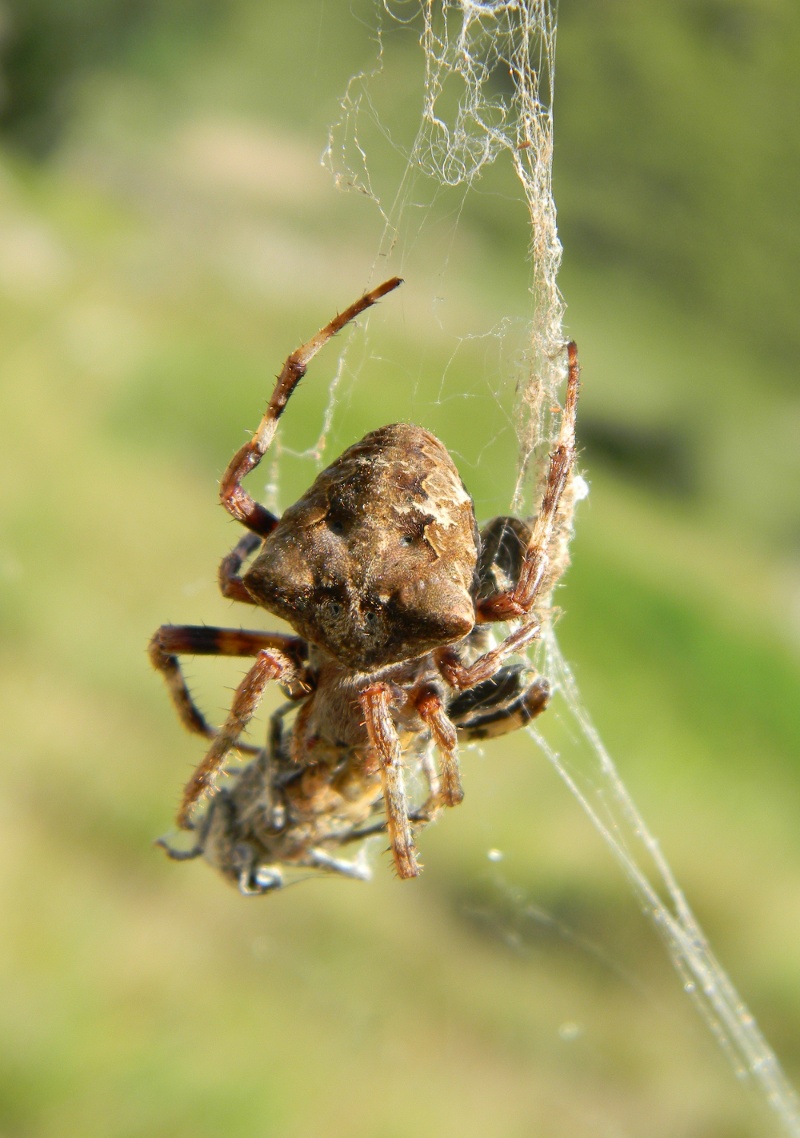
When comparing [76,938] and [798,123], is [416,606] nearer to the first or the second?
[76,938]

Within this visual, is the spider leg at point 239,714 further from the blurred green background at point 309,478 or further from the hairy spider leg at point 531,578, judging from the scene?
the blurred green background at point 309,478

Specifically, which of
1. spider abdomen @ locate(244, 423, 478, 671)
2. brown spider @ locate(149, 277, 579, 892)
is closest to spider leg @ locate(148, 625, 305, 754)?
brown spider @ locate(149, 277, 579, 892)

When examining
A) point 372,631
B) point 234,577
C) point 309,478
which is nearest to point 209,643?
point 234,577

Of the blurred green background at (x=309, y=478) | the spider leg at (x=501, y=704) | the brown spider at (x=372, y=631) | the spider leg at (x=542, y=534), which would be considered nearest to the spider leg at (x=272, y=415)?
the brown spider at (x=372, y=631)

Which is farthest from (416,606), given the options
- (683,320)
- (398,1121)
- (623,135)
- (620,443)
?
(623,135)

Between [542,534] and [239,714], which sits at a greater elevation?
[542,534]

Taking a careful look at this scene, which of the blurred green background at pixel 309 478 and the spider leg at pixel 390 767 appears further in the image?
the blurred green background at pixel 309 478

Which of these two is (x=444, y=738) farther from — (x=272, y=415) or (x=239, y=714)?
(x=272, y=415)
